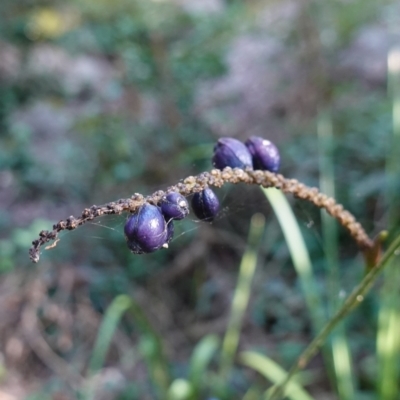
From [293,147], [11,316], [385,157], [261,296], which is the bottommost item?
[261,296]

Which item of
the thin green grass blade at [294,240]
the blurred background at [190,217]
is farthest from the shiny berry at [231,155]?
the blurred background at [190,217]

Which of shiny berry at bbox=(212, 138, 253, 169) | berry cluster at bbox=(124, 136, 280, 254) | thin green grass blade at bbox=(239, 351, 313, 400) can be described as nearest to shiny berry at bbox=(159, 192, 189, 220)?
berry cluster at bbox=(124, 136, 280, 254)

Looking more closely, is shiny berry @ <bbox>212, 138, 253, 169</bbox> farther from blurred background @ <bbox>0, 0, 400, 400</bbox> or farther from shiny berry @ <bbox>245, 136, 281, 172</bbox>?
blurred background @ <bbox>0, 0, 400, 400</bbox>

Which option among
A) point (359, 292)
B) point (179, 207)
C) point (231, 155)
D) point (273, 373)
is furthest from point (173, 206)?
point (273, 373)

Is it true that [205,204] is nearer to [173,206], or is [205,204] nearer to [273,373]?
[173,206]

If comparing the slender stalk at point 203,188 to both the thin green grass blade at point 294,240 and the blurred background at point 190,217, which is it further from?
the blurred background at point 190,217

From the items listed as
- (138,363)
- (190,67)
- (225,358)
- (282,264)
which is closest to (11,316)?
(138,363)

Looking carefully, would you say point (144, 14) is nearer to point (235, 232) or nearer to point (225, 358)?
point (235, 232)
